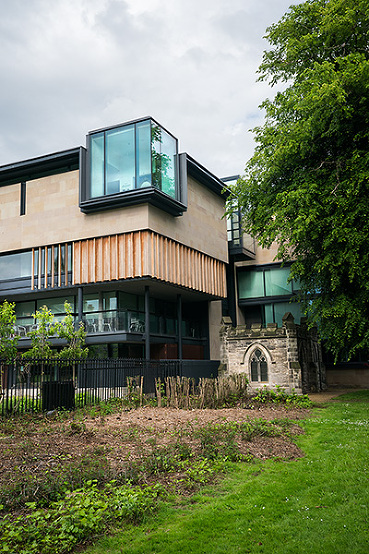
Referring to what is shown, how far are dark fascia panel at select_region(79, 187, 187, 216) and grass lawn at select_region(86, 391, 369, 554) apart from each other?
65.3ft

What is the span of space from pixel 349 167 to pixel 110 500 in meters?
16.4

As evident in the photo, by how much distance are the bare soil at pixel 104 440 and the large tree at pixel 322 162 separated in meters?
6.70

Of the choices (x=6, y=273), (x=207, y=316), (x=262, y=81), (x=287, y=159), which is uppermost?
(x=262, y=81)

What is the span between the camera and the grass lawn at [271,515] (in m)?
5.59

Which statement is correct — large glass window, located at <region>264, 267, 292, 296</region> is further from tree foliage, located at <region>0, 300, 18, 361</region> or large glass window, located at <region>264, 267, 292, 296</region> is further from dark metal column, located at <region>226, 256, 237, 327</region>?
tree foliage, located at <region>0, 300, 18, 361</region>

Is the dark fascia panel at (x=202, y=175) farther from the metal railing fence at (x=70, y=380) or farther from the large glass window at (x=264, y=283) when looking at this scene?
the metal railing fence at (x=70, y=380)

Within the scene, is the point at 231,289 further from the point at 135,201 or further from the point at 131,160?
the point at 131,160

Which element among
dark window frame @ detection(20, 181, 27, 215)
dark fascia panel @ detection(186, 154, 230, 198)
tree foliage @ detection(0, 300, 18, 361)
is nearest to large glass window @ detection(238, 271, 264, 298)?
dark fascia panel @ detection(186, 154, 230, 198)

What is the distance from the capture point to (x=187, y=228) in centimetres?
3259

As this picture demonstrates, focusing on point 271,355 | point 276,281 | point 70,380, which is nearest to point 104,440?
point 70,380

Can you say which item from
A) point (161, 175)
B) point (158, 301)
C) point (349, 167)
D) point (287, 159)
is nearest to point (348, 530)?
point (349, 167)

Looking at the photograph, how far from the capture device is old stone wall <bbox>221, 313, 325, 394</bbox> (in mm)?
24719

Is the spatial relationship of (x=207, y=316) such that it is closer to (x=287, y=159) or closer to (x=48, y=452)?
(x=287, y=159)

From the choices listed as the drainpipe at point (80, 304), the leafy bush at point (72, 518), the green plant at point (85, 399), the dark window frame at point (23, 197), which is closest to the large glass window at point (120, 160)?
the drainpipe at point (80, 304)
